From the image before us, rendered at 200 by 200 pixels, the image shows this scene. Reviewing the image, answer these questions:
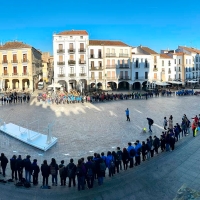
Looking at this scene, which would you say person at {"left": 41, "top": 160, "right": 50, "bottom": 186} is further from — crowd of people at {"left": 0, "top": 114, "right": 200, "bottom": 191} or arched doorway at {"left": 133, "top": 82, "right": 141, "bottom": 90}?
arched doorway at {"left": 133, "top": 82, "right": 141, "bottom": 90}

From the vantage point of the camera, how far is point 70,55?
47875 millimetres

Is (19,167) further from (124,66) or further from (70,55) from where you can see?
(124,66)

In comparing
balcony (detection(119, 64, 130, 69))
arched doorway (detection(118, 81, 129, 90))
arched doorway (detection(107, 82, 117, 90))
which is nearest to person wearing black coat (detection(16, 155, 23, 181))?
balcony (detection(119, 64, 130, 69))

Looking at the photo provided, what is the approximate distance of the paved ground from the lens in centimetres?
927

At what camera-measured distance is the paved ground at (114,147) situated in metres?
9.27

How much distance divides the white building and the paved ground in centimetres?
2263

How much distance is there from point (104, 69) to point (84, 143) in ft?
119

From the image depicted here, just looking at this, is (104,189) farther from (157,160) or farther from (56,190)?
(157,160)

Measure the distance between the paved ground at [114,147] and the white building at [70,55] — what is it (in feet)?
74.3

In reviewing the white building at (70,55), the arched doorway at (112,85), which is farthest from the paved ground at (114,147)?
the arched doorway at (112,85)

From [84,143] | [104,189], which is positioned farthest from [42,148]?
[104,189]

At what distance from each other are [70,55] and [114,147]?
35.7 metres

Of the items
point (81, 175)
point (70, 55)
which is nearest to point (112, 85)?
point (70, 55)

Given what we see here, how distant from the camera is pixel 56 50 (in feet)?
156
